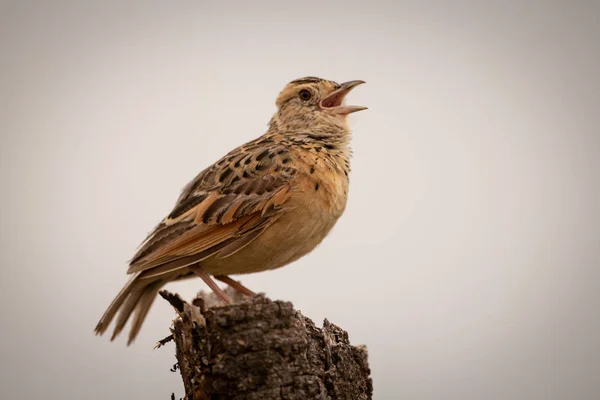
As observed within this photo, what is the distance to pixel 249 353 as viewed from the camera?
6262 mm

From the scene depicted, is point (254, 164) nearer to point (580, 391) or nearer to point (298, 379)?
point (298, 379)

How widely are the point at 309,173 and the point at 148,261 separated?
2.15 m

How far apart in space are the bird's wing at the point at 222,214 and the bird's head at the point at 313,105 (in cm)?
137

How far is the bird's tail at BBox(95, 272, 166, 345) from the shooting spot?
325 inches

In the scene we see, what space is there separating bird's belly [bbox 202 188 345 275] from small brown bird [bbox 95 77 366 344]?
0.01m

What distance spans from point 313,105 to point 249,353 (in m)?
4.99

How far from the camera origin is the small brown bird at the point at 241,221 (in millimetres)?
8219

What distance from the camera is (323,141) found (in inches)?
385

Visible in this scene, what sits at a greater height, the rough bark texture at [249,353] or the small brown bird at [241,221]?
the small brown bird at [241,221]

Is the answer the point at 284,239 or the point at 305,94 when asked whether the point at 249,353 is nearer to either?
the point at 284,239

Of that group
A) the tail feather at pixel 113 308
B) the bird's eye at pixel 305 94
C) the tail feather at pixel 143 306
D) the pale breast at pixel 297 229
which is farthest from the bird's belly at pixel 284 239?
the bird's eye at pixel 305 94

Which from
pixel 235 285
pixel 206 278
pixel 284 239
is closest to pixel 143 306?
pixel 206 278

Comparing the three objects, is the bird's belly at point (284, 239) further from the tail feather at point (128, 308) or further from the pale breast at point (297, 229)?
the tail feather at point (128, 308)

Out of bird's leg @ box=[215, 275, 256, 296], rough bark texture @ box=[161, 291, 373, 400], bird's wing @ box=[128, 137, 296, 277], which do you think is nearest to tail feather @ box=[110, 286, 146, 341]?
bird's wing @ box=[128, 137, 296, 277]
